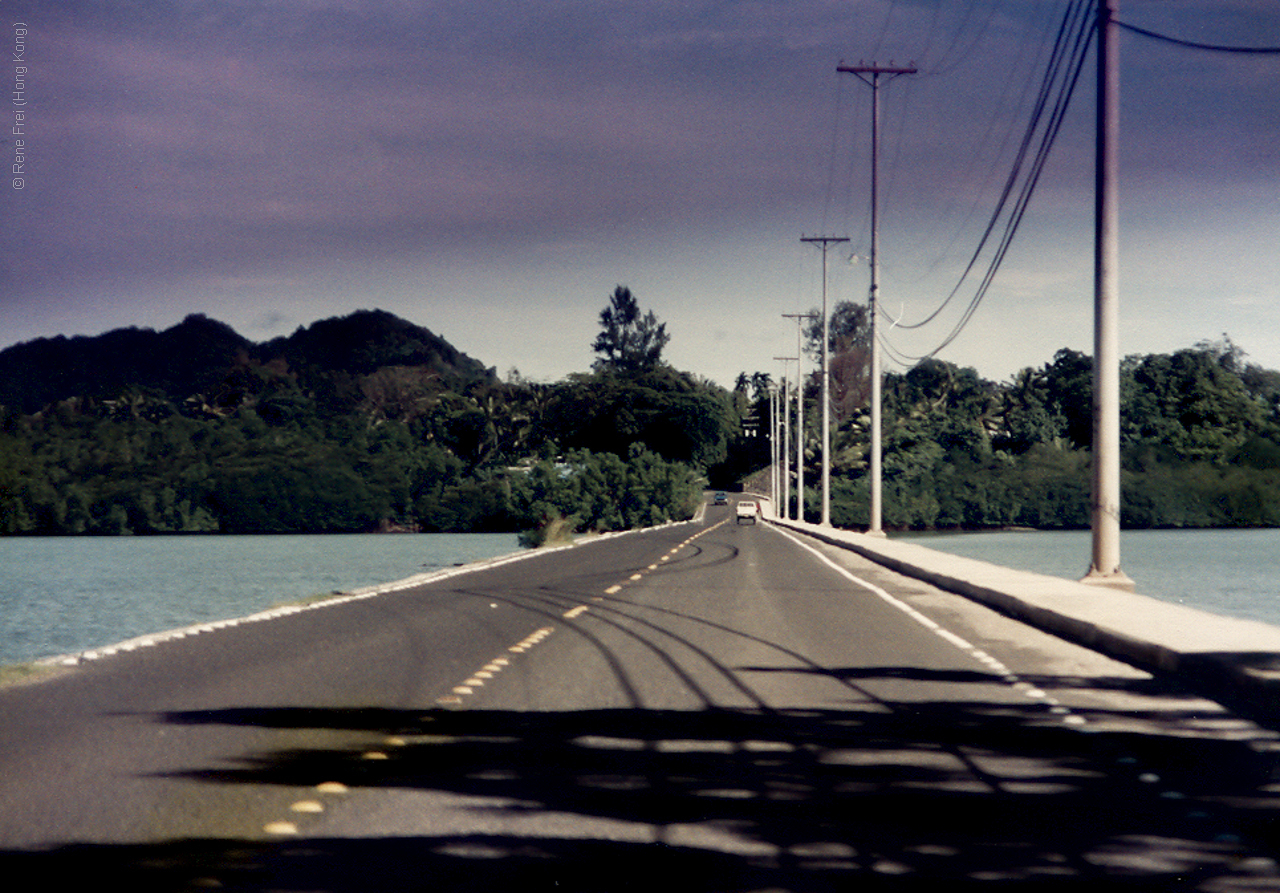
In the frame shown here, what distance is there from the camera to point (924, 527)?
411ft

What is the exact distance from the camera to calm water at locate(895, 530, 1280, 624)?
37.7 metres

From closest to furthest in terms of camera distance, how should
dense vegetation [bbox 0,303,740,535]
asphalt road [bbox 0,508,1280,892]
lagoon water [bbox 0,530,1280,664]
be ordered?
1. asphalt road [bbox 0,508,1280,892]
2. lagoon water [bbox 0,530,1280,664]
3. dense vegetation [bbox 0,303,740,535]

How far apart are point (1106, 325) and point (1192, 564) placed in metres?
43.6

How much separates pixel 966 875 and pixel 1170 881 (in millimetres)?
852

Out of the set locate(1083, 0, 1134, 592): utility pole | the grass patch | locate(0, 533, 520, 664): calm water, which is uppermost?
locate(1083, 0, 1134, 592): utility pole

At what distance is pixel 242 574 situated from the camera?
199ft

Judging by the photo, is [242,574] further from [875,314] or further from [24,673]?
[24,673]

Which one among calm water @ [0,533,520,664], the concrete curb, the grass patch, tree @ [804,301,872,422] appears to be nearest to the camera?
the concrete curb

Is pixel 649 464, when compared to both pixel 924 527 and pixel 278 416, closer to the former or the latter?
pixel 924 527

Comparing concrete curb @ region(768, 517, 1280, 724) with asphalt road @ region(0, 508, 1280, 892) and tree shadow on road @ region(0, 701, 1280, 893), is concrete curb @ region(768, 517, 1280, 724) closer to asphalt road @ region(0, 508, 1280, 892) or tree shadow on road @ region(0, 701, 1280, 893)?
asphalt road @ region(0, 508, 1280, 892)

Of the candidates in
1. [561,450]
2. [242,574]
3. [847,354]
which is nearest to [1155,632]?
[242,574]

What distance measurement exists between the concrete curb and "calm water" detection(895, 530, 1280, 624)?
10571 mm

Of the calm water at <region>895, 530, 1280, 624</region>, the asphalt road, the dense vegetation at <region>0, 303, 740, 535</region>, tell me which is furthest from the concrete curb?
the dense vegetation at <region>0, 303, 740, 535</region>

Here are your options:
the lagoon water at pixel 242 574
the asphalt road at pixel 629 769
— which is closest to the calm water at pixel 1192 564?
the lagoon water at pixel 242 574
